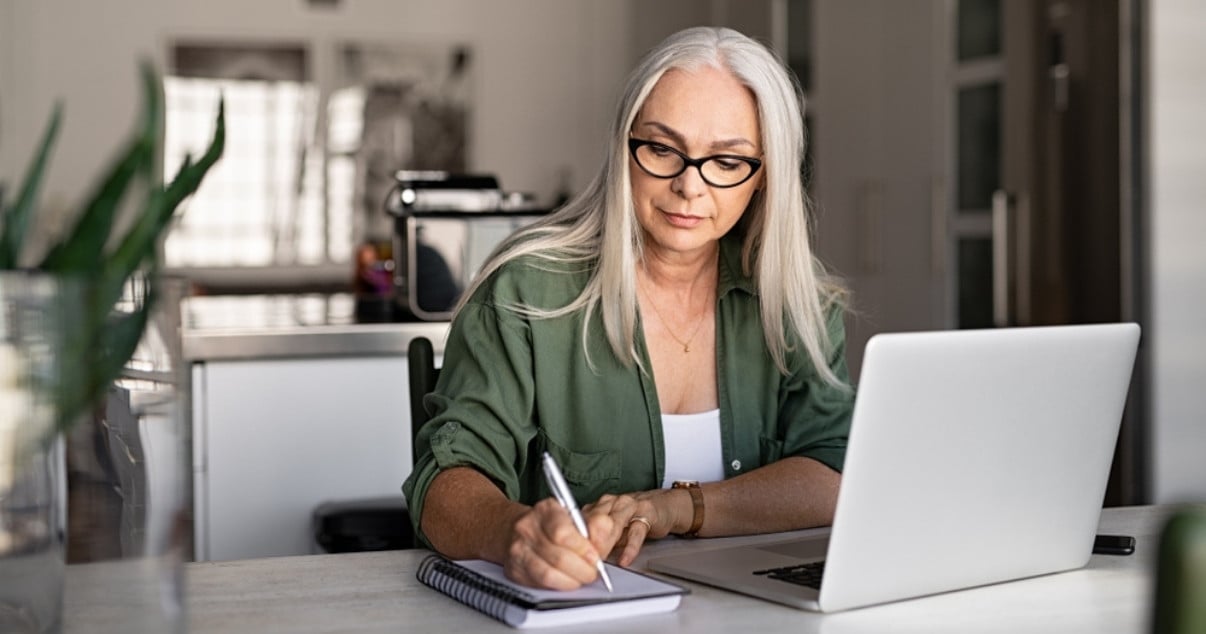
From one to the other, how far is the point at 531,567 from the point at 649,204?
0.63 meters

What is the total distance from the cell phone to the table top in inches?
2.0

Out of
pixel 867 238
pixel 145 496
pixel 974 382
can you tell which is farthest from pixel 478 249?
pixel 867 238

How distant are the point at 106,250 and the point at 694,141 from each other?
3.10 feet

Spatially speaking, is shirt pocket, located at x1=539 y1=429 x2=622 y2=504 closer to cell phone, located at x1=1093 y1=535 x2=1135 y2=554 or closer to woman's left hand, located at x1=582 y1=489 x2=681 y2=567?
woman's left hand, located at x1=582 y1=489 x2=681 y2=567

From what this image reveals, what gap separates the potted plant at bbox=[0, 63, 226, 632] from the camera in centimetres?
74

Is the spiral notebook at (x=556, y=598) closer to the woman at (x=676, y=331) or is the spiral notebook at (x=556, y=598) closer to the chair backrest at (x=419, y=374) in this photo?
the woman at (x=676, y=331)

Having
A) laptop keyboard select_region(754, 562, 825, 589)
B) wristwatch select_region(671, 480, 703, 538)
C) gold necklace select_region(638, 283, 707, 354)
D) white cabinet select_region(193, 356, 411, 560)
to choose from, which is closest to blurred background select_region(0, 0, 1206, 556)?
gold necklace select_region(638, 283, 707, 354)

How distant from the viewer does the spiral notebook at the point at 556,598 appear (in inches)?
42.4

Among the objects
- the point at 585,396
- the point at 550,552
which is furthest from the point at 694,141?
the point at 550,552

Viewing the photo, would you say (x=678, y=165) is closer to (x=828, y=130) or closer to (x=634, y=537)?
(x=634, y=537)

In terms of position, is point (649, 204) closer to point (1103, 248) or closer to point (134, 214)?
point (134, 214)

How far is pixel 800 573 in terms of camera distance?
1.23m

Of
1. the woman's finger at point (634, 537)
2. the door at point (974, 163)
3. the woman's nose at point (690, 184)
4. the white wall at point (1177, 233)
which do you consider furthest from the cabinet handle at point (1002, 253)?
the woman's finger at point (634, 537)

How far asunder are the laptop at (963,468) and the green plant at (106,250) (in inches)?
19.9
